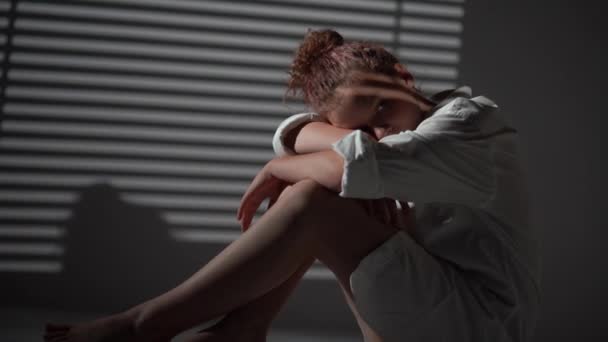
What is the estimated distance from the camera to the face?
109 centimetres

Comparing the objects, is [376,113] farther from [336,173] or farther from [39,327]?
[39,327]

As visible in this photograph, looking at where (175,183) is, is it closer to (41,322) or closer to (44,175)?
(44,175)

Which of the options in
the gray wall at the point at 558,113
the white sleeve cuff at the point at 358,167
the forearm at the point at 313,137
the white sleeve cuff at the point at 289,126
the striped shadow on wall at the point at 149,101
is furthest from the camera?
the gray wall at the point at 558,113

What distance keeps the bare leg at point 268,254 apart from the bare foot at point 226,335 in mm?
42

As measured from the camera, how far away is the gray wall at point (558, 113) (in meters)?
2.06

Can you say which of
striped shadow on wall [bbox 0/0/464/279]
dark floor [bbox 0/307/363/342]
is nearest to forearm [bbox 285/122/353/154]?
dark floor [bbox 0/307/363/342]

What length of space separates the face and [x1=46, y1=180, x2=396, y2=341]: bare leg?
0.19 m

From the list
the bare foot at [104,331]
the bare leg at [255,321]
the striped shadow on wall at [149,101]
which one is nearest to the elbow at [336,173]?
the bare leg at [255,321]

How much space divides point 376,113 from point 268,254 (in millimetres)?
326

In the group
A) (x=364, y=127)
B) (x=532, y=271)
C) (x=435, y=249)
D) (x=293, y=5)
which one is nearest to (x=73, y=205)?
(x=293, y=5)

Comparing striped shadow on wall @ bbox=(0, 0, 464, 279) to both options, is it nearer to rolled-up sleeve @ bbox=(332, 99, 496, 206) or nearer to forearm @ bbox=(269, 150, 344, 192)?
forearm @ bbox=(269, 150, 344, 192)

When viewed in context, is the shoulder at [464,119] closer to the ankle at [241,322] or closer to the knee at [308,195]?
the knee at [308,195]

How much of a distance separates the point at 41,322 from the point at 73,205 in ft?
1.30

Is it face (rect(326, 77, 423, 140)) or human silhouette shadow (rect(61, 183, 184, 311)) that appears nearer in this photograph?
face (rect(326, 77, 423, 140))
